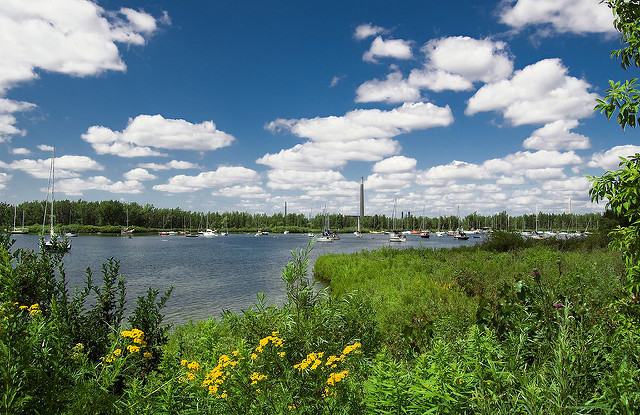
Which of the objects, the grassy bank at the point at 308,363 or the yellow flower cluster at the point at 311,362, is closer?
the grassy bank at the point at 308,363

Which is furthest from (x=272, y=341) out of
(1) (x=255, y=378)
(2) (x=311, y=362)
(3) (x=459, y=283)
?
(3) (x=459, y=283)

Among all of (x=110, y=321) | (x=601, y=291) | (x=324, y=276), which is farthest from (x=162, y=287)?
(x=601, y=291)

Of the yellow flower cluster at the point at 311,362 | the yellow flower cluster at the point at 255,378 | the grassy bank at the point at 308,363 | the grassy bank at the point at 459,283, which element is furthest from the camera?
the grassy bank at the point at 459,283

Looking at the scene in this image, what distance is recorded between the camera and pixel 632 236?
158 inches

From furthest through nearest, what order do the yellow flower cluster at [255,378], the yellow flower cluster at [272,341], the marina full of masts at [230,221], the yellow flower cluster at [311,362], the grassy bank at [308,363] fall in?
the marina full of masts at [230,221] → the yellow flower cluster at [272,341] → the yellow flower cluster at [255,378] → the yellow flower cluster at [311,362] → the grassy bank at [308,363]

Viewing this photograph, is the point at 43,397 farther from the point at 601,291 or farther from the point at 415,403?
the point at 601,291

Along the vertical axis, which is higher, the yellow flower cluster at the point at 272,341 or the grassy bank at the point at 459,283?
the yellow flower cluster at the point at 272,341

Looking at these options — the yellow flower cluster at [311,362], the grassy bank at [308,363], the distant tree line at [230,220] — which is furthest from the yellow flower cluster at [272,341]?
the distant tree line at [230,220]

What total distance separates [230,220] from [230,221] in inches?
25.6

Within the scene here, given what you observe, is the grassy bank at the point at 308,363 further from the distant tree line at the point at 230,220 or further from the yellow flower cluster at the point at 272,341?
the distant tree line at the point at 230,220

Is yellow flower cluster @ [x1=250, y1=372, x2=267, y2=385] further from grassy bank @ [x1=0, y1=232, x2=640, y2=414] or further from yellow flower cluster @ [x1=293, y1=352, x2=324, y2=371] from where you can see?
yellow flower cluster @ [x1=293, y1=352, x2=324, y2=371]

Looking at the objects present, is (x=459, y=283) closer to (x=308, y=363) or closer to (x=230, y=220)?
(x=308, y=363)

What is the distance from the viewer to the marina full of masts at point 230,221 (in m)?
142

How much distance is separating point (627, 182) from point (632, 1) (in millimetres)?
2336
